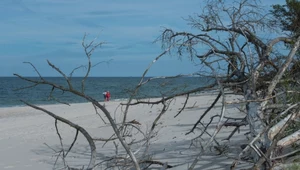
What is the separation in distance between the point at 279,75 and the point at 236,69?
582mm

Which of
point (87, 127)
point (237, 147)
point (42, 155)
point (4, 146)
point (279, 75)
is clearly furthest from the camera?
point (87, 127)

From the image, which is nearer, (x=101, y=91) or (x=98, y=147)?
(x=98, y=147)

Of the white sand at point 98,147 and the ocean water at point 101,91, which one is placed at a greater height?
the ocean water at point 101,91

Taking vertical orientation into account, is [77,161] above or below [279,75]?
below

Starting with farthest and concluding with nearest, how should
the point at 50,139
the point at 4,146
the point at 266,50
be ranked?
the point at 50,139 < the point at 4,146 < the point at 266,50

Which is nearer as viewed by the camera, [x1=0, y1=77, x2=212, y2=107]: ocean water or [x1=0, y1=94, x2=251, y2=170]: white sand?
[x1=0, y1=77, x2=212, y2=107]: ocean water

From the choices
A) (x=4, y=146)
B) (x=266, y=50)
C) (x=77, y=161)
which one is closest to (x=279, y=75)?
(x=266, y=50)

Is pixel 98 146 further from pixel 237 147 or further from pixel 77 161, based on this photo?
pixel 237 147

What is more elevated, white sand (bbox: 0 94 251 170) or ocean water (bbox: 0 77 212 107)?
ocean water (bbox: 0 77 212 107)

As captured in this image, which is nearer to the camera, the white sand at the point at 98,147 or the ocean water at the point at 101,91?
the ocean water at the point at 101,91

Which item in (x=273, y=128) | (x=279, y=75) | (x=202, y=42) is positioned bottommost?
(x=273, y=128)

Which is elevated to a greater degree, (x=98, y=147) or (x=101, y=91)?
(x=101, y=91)

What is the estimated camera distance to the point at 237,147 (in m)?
7.52

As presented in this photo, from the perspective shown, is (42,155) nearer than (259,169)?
No
